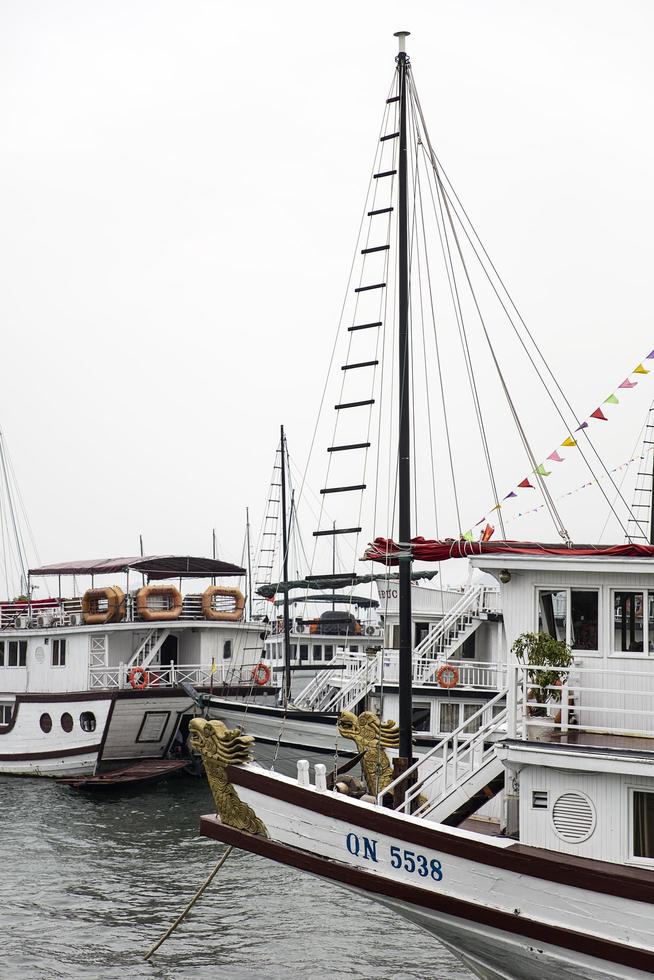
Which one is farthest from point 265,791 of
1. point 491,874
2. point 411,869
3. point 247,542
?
point 247,542

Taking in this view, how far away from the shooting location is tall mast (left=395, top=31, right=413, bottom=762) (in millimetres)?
15523

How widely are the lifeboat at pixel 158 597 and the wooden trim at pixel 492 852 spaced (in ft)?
67.3

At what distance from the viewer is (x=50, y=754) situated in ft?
109

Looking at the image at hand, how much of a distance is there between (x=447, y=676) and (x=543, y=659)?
14.2 m

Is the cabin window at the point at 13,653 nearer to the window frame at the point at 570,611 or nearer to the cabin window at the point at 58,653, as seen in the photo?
the cabin window at the point at 58,653

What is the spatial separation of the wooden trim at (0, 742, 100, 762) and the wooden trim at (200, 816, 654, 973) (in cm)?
1811

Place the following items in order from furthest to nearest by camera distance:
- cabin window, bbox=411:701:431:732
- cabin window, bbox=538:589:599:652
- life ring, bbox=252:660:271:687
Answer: life ring, bbox=252:660:271:687 → cabin window, bbox=411:701:431:732 → cabin window, bbox=538:589:599:652

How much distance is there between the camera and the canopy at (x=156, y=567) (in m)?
37.1

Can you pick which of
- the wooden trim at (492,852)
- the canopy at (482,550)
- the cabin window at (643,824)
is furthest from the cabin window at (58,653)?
the cabin window at (643,824)

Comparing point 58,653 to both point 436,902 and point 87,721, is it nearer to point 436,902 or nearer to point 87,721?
point 87,721

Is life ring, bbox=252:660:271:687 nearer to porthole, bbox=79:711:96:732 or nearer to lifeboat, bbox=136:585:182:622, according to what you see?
lifeboat, bbox=136:585:182:622

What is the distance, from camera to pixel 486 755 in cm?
1451

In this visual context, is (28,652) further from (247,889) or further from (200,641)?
(247,889)

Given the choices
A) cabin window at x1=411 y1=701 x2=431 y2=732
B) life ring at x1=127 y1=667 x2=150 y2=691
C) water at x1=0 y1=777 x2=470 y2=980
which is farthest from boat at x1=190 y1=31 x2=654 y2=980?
life ring at x1=127 y1=667 x2=150 y2=691
